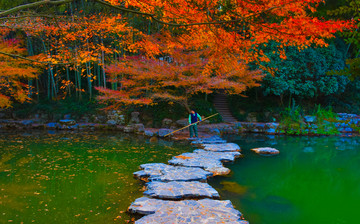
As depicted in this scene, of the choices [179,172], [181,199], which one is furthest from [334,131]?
[181,199]

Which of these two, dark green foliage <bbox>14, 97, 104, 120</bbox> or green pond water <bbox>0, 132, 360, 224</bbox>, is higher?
dark green foliage <bbox>14, 97, 104, 120</bbox>

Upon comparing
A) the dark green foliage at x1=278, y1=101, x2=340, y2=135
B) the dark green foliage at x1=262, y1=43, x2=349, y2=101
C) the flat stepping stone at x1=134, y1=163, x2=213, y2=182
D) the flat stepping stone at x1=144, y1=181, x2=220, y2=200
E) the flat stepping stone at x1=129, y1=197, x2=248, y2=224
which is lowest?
the dark green foliage at x1=278, y1=101, x2=340, y2=135

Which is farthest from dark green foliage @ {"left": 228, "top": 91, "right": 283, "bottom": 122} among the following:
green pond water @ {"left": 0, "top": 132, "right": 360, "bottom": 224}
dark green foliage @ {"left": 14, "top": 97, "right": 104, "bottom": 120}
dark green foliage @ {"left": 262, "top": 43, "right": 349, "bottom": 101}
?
dark green foliage @ {"left": 14, "top": 97, "right": 104, "bottom": 120}

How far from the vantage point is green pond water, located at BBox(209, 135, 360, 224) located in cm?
388

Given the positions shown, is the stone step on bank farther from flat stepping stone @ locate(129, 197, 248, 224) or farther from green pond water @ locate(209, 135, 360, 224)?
green pond water @ locate(209, 135, 360, 224)

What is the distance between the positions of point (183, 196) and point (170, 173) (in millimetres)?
1200

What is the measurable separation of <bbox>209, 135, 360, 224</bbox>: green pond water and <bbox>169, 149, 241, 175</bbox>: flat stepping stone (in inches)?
10.9

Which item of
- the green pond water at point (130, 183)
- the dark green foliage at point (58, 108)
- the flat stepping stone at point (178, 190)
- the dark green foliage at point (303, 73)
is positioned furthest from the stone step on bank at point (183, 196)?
the dark green foliage at point (58, 108)

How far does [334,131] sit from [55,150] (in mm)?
12752

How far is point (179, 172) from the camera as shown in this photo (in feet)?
17.9

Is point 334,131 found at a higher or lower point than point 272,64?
lower

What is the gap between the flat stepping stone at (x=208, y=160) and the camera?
5.89 m

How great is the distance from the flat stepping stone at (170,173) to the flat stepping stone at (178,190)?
Answer: 264 millimetres

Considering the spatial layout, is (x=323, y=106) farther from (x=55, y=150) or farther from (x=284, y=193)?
(x=55, y=150)
